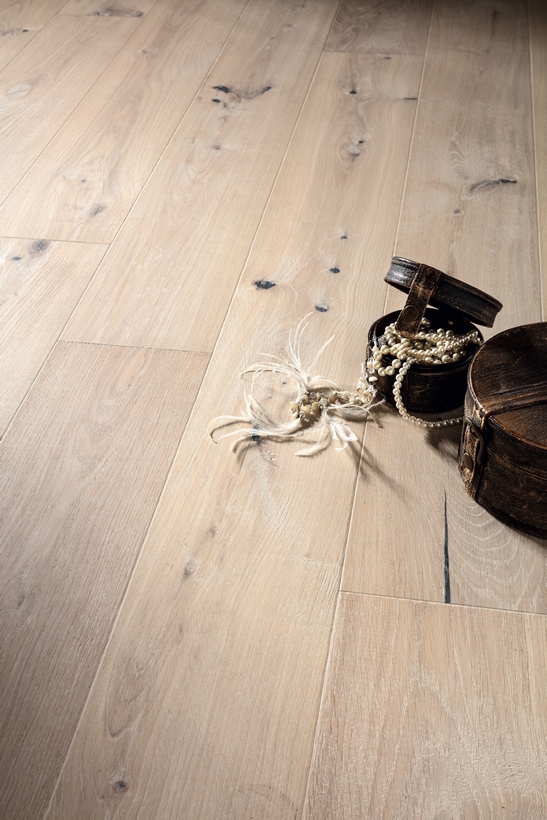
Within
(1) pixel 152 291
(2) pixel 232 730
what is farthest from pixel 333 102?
(2) pixel 232 730

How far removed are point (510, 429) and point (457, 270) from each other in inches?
23.0

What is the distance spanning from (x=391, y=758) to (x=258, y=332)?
0.70 m

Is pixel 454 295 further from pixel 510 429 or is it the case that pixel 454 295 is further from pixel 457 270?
pixel 457 270

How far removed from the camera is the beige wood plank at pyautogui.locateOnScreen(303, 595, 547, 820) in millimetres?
747

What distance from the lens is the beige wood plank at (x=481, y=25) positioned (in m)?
2.00

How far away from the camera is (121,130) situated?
177cm

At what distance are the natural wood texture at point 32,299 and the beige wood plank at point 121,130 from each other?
0.05 metres

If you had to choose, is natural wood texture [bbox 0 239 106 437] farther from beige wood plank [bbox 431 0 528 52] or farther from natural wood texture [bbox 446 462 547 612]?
beige wood plank [bbox 431 0 528 52]

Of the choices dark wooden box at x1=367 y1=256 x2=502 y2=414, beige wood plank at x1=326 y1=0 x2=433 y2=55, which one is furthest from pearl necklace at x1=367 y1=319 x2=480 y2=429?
beige wood plank at x1=326 y1=0 x2=433 y2=55

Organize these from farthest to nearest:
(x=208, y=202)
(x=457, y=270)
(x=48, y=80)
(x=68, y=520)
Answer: (x=48, y=80)
(x=208, y=202)
(x=457, y=270)
(x=68, y=520)

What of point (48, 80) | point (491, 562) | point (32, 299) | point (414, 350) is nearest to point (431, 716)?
point (491, 562)

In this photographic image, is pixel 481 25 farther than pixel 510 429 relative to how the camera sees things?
Yes

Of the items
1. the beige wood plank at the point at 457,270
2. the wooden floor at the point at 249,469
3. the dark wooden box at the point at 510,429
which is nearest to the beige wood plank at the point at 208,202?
the wooden floor at the point at 249,469

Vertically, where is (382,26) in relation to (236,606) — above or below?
above
